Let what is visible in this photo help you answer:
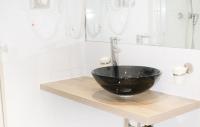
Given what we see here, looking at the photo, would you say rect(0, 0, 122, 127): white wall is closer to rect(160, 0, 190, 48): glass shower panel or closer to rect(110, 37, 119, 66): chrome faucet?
rect(110, 37, 119, 66): chrome faucet

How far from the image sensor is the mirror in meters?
1.74

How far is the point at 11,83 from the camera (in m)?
2.01

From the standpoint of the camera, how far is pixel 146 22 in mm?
1934

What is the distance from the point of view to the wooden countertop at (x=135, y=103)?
4.84 ft

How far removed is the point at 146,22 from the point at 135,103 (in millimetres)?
579

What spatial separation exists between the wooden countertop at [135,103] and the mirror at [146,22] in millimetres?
334

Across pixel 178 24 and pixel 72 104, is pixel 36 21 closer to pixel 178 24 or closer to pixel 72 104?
pixel 72 104

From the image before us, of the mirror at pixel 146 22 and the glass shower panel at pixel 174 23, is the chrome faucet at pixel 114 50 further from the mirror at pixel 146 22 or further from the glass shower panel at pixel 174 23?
the glass shower panel at pixel 174 23

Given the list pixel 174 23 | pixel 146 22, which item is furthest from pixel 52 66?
pixel 174 23

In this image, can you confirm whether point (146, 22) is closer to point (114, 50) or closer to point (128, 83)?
point (114, 50)

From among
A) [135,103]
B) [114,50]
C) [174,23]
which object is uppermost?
[174,23]

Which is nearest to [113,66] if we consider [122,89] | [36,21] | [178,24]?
[122,89]

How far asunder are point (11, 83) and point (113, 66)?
702 mm

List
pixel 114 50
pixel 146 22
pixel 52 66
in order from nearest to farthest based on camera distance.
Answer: pixel 146 22 < pixel 114 50 < pixel 52 66
